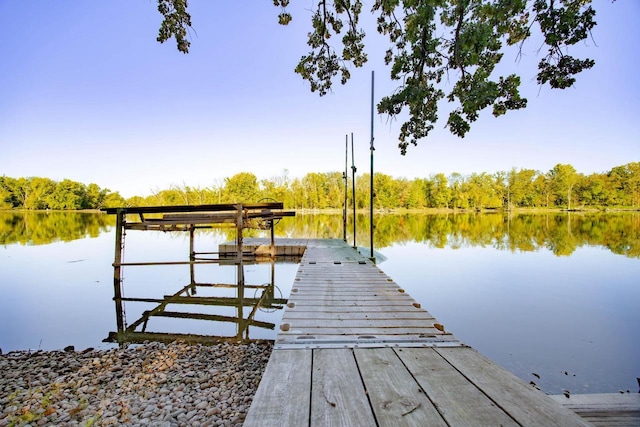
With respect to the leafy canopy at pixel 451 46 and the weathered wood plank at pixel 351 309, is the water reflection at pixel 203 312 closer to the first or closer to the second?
the weathered wood plank at pixel 351 309

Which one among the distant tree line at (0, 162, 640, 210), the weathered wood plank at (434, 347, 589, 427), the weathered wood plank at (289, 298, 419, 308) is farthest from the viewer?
the distant tree line at (0, 162, 640, 210)

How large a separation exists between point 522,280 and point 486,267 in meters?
1.79

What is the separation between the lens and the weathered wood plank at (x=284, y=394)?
4.95 feet

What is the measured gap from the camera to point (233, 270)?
10.2m

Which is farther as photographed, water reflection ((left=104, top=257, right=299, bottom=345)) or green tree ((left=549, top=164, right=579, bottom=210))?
green tree ((left=549, top=164, right=579, bottom=210))

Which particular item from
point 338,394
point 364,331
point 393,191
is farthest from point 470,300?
point 393,191

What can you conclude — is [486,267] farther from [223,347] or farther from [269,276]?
[223,347]

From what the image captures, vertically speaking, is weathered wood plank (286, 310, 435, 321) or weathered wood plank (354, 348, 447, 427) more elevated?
weathered wood plank (354, 348, 447, 427)

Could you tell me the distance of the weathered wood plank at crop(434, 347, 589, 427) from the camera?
4.93ft

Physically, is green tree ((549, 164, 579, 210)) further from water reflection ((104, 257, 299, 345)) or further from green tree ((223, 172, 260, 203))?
water reflection ((104, 257, 299, 345))

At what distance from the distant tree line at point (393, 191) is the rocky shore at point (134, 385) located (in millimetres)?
53642

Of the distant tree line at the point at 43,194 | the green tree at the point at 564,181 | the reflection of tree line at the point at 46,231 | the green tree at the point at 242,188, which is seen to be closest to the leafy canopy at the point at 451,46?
the reflection of tree line at the point at 46,231

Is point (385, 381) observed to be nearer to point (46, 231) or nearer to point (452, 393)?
point (452, 393)

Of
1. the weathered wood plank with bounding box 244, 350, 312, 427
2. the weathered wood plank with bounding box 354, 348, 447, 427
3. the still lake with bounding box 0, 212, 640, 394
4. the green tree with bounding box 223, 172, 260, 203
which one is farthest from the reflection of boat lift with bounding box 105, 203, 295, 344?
the green tree with bounding box 223, 172, 260, 203
